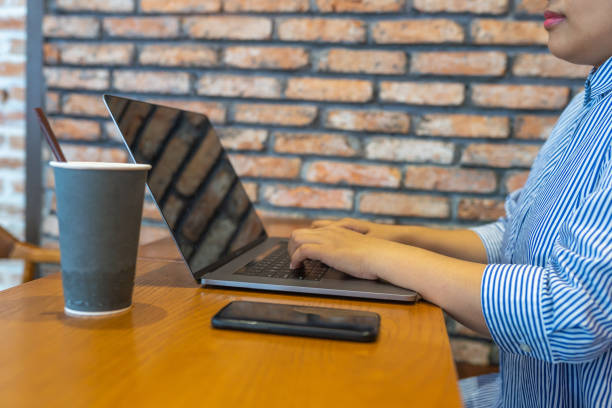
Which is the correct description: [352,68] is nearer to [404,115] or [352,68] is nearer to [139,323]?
[404,115]

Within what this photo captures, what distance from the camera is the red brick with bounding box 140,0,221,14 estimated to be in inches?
59.9

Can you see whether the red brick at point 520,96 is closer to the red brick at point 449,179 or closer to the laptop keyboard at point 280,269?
the red brick at point 449,179

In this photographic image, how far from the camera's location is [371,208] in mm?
1512

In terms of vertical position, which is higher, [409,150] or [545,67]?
[545,67]

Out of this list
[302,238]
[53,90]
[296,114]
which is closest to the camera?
[302,238]

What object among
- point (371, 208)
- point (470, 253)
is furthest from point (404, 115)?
point (470, 253)

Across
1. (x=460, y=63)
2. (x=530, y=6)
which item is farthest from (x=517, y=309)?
(x=530, y=6)

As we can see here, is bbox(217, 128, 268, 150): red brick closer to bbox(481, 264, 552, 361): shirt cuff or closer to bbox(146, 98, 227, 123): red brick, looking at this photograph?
bbox(146, 98, 227, 123): red brick

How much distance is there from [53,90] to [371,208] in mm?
1110

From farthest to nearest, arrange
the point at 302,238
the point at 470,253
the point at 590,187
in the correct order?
the point at 470,253 → the point at 302,238 → the point at 590,187

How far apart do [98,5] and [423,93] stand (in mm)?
1064

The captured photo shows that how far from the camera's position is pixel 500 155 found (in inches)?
56.9

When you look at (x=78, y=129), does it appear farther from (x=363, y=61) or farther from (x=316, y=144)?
(x=363, y=61)

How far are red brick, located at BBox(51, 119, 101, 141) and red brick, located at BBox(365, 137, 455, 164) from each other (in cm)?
89
